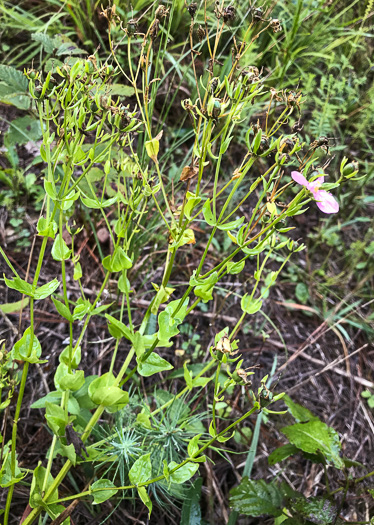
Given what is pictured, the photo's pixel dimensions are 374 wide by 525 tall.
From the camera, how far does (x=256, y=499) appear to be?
117cm

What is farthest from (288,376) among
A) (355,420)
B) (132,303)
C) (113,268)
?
(113,268)

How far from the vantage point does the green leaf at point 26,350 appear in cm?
88

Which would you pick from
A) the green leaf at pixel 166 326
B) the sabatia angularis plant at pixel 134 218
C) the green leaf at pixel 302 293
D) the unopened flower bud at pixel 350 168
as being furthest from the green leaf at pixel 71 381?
the green leaf at pixel 302 293

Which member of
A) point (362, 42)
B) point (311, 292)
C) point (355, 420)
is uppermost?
point (362, 42)

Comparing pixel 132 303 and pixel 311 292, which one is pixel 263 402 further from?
pixel 311 292

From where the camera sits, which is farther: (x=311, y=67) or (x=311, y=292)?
(x=311, y=67)

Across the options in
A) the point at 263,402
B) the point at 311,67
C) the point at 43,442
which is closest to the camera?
the point at 263,402

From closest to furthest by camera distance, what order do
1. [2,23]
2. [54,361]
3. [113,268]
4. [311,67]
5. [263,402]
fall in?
[263,402]
[113,268]
[54,361]
[2,23]
[311,67]

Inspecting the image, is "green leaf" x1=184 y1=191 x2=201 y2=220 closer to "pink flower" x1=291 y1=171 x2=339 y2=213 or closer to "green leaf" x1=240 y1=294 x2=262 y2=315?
"pink flower" x1=291 y1=171 x2=339 y2=213

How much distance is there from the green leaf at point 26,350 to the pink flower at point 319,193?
24.5 inches

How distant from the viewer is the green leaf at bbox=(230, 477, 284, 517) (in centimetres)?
115

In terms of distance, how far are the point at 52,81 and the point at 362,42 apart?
195cm

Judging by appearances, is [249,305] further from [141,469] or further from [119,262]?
[141,469]

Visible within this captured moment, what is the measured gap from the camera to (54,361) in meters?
1.42
